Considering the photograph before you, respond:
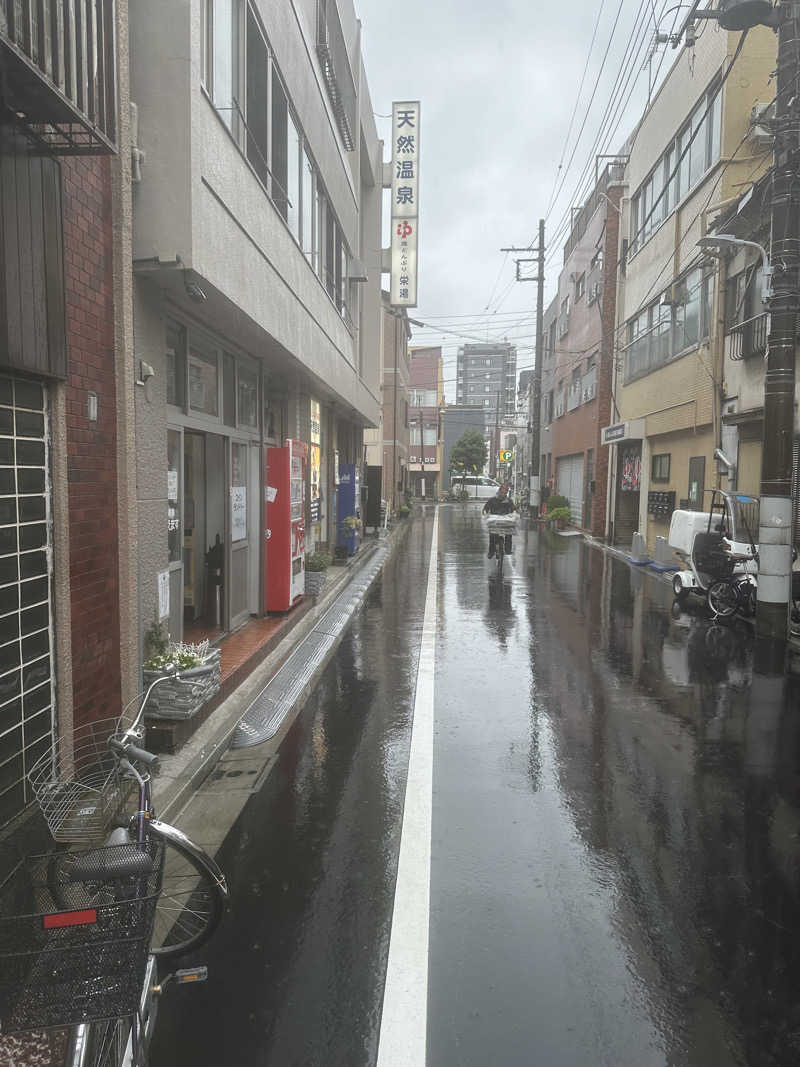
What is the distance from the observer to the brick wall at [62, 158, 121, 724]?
4.78m

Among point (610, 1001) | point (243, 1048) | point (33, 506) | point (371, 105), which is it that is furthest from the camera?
point (371, 105)

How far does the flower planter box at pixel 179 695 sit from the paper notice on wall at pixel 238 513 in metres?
3.40

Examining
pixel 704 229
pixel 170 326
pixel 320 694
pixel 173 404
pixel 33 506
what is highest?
pixel 704 229

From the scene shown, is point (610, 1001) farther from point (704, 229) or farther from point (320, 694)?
point (704, 229)

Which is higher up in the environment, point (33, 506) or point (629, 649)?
point (33, 506)

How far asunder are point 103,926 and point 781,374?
9.47m

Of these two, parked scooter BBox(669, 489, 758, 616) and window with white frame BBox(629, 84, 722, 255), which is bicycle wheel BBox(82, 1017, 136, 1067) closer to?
parked scooter BBox(669, 489, 758, 616)

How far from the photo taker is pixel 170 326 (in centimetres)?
746

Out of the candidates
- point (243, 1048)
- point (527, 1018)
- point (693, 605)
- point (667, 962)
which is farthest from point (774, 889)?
point (693, 605)

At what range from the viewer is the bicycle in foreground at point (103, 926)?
7.03ft

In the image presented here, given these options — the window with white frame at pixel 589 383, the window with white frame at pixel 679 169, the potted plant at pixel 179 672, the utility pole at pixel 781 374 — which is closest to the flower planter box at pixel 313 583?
the potted plant at pixel 179 672

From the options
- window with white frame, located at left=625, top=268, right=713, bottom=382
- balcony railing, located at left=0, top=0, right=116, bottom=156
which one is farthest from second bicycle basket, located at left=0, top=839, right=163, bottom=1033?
window with white frame, located at left=625, top=268, right=713, bottom=382

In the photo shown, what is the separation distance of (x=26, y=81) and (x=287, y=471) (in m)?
6.84

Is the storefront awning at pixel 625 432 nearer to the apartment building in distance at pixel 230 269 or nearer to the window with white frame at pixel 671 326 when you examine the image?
the window with white frame at pixel 671 326
